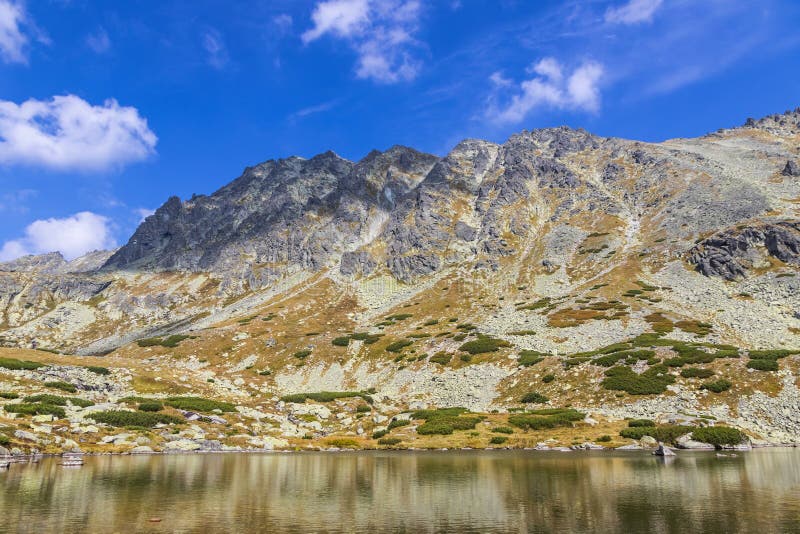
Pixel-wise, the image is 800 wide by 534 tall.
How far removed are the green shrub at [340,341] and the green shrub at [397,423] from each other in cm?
3687

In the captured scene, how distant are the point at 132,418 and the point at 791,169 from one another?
186 meters

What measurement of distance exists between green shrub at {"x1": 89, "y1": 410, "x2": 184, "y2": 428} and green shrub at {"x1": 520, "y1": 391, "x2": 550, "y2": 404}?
39.0 m

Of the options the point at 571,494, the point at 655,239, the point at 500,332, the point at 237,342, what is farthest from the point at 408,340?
the point at 655,239

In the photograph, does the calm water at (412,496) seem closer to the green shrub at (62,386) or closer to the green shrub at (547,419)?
the green shrub at (547,419)

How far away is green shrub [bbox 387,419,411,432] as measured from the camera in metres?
53.6

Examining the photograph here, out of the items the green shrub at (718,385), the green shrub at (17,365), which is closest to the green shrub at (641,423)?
the green shrub at (718,385)

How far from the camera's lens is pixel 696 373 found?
52.5 metres

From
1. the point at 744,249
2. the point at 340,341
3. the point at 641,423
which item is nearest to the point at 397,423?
the point at 641,423

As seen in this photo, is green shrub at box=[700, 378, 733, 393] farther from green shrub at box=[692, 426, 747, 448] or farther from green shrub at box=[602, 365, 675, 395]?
green shrub at box=[692, 426, 747, 448]

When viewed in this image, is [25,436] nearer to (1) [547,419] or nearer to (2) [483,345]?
(1) [547,419]

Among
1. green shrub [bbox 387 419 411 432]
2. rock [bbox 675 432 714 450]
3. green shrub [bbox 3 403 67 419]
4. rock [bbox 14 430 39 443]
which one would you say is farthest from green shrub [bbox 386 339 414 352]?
rock [bbox 14 430 39 443]

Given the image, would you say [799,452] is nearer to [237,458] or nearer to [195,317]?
[237,458]

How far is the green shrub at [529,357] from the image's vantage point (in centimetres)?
6729

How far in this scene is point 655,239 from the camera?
5251 inches
